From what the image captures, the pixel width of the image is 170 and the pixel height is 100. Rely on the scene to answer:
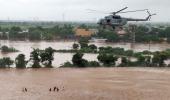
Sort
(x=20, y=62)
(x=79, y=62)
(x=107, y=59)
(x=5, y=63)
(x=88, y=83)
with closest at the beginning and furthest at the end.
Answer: (x=88, y=83) < (x=5, y=63) < (x=20, y=62) < (x=79, y=62) < (x=107, y=59)

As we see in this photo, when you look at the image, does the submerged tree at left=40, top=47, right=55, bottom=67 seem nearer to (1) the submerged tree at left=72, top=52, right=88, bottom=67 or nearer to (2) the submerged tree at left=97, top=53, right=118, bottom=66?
(1) the submerged tree at left=72, top=52, right=88, bottom=67

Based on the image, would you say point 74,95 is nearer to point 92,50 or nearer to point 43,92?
point 43,92

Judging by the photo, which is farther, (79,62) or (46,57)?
(79,62)

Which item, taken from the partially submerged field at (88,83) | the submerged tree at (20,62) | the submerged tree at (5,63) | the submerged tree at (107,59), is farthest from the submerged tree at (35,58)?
the submerged tree at (107,59)

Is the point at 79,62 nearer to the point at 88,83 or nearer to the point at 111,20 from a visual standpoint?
the point at 111,20

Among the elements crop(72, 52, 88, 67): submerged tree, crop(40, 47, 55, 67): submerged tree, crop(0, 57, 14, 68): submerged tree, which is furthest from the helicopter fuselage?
crop(0, 57, 14, 68): submerged tree

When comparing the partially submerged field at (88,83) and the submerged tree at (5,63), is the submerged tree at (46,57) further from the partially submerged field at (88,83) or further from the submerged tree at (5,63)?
the submerged tree at (5,63)

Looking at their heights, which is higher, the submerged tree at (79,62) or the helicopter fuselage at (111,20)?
the helicopter fuselage at (111,20)

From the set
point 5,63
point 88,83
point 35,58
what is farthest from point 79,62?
point 88,83
